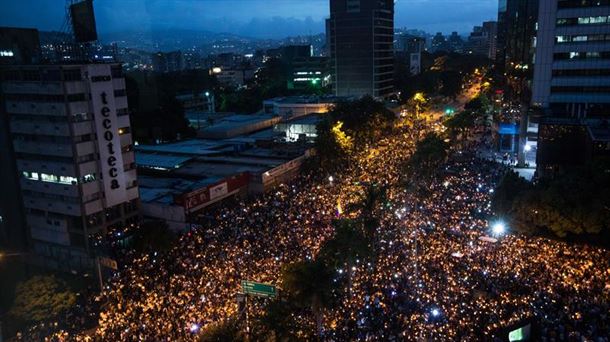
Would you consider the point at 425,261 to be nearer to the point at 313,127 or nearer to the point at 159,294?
the point at 159,294

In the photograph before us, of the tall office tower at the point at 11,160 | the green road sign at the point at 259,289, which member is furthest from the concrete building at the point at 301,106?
the green road sign at the point at 259,289

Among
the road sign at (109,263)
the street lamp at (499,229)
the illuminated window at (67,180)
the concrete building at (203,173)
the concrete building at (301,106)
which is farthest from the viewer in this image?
the concrete building at (301,106)

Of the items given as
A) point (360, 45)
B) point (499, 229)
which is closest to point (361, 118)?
point (499, 229)

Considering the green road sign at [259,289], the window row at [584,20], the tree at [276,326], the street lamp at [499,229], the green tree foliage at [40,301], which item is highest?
the window row at [584,20]

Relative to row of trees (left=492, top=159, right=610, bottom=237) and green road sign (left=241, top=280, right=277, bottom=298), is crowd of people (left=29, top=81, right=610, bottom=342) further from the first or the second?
green road sign (left=241, top=280, right=277, bottom=298)

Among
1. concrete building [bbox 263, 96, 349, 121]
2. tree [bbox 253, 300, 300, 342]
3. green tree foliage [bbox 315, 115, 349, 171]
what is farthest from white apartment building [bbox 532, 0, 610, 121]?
tree [bbox 253, 300, 300, 342]

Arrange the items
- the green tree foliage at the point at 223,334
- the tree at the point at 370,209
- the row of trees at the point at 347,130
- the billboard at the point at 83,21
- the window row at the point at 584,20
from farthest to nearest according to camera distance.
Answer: the row of trees at the point at 347,130, the window row at the point at 584,20, the billboard at the point at 83,21, the tree at the point at 370,209, the green tree foliage at the point at 223,334

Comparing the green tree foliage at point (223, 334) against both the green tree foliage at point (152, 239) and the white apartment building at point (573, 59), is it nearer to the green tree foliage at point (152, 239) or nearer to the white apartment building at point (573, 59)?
the green tree foliage at point (152, 239)
